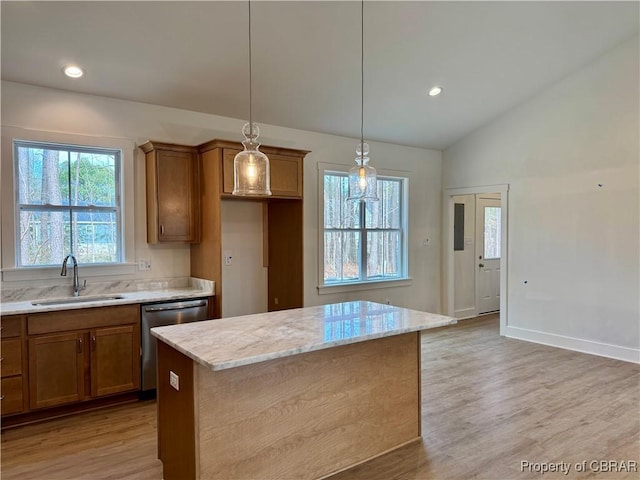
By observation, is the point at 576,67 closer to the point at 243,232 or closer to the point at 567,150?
the point at 567,150

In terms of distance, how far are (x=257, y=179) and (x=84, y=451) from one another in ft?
6.93

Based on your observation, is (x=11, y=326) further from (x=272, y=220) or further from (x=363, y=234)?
(x=363, y=234)

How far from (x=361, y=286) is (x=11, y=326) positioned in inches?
150

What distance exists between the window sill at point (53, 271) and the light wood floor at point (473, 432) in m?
1.18

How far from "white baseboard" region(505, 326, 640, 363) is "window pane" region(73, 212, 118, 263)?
487cm

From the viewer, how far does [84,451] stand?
2.85 meters

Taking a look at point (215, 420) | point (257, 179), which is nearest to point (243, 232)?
point (257, 179)

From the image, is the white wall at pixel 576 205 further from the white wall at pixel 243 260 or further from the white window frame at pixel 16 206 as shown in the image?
the white window frame at pixel 16 206

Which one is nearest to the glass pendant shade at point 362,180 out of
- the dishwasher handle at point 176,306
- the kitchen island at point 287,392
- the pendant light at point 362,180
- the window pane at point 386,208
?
the pendant light at point 362,180

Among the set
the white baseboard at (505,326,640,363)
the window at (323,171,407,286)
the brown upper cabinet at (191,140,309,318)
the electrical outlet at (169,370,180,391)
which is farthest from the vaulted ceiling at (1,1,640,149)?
the white baseboard at (505,326,640,363)

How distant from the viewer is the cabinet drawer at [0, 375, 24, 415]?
3.09 metres

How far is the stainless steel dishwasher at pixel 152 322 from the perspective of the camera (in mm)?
3645

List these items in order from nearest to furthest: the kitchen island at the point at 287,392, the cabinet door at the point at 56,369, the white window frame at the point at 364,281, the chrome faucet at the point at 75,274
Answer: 1. the kitchen island at the point at 287,392
2. the cabinet door at the point at 56,369
3. the chrome faucet at the point at 75,274
4. the white window frame at the point at 364,281

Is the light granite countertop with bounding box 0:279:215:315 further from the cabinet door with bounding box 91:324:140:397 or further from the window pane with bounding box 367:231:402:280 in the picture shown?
the window pane with bounding box 367:231:402:280
